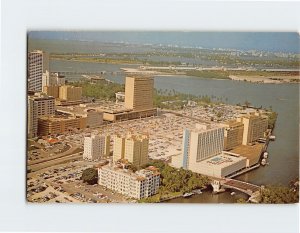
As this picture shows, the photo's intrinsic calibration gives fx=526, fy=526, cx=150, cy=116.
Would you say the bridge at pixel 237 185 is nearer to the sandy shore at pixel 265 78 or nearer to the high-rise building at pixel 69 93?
the sandy shore at pixel 265 78

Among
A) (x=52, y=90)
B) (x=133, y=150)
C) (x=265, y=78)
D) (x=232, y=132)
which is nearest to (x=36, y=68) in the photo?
(x=52, y=90)

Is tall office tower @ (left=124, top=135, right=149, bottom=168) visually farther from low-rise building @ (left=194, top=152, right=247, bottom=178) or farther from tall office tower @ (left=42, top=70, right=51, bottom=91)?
tall office tower @ (left=42, top=70, right=51, bottom=91)

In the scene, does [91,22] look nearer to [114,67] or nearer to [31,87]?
[114,67]

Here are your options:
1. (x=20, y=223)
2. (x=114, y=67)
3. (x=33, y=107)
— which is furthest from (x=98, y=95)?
(x=20, y=223)

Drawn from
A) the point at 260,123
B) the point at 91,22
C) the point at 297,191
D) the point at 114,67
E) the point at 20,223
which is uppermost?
the point at 91,22

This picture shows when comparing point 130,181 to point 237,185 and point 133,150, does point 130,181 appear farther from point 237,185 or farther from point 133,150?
point 237,185
